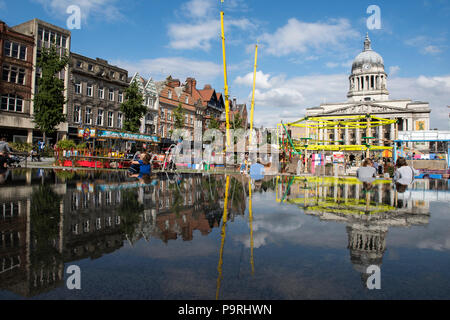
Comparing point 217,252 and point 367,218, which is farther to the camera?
point 367,218

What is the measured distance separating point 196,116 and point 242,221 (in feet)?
222

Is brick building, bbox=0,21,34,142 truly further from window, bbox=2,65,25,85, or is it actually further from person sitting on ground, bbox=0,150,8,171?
person sitting on ground, bbox=0,150,8,171

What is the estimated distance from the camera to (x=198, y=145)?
66000 mm

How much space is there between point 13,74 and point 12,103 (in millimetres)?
3446

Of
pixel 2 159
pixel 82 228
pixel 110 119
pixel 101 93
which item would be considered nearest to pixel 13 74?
pixel 101 93

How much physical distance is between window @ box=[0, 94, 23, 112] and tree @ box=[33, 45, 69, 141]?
7.75 metres

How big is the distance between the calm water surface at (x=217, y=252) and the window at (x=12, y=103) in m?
37.5

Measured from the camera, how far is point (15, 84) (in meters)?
38.7

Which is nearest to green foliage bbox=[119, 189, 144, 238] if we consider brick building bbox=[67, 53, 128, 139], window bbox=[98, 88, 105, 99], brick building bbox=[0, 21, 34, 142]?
brick building bbox=[0, 21, 34, 142]

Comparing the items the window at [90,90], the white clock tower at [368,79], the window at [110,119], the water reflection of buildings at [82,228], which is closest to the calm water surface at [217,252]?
the water reflection of buildings at [82,228]

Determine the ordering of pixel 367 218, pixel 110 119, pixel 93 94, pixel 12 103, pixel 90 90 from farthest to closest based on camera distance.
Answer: pixel 110 119 → pixel 93 94 → pixel 90 90 → pixel 12 103 → pixel 367 218

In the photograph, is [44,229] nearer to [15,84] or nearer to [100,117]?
[15,84]

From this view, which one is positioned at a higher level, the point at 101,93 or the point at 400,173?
the point at 101,93

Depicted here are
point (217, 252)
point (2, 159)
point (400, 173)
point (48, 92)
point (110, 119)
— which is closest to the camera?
point (217, 252)
